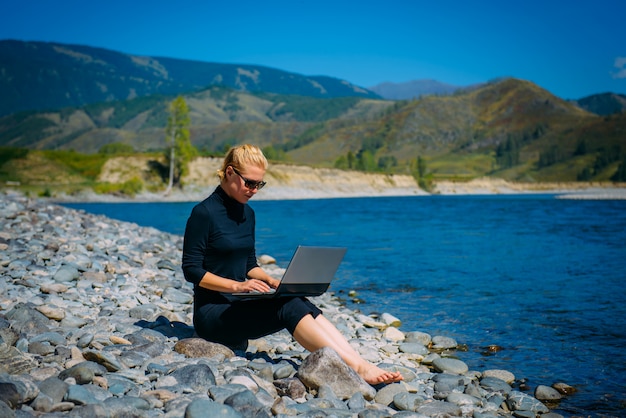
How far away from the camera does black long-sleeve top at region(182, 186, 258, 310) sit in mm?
6137

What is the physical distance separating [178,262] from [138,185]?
239ft

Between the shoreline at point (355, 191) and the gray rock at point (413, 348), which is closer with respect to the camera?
the gray rock at point (413, 348)

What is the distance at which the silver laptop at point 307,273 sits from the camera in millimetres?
5617

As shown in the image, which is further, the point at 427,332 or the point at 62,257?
the point at 62,257

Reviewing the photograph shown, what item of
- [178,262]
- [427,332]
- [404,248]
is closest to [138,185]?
[404,248]

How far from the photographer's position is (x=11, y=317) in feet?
22.8

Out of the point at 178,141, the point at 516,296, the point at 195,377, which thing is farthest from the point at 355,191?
the point at 195,377

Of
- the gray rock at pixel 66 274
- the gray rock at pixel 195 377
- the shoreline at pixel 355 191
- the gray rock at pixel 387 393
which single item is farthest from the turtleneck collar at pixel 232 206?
the shoreline at pixel 355 191

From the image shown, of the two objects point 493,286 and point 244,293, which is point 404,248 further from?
point 244,293

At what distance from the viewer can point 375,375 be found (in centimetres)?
594

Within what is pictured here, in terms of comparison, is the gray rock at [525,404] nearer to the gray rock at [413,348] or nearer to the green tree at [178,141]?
the gray rock at [413,348]

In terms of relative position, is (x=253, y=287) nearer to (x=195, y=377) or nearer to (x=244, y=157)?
(x=195, y=377)

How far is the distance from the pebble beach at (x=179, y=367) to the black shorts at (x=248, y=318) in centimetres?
19

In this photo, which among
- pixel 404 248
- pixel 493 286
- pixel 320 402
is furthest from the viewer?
pixel 404 248
